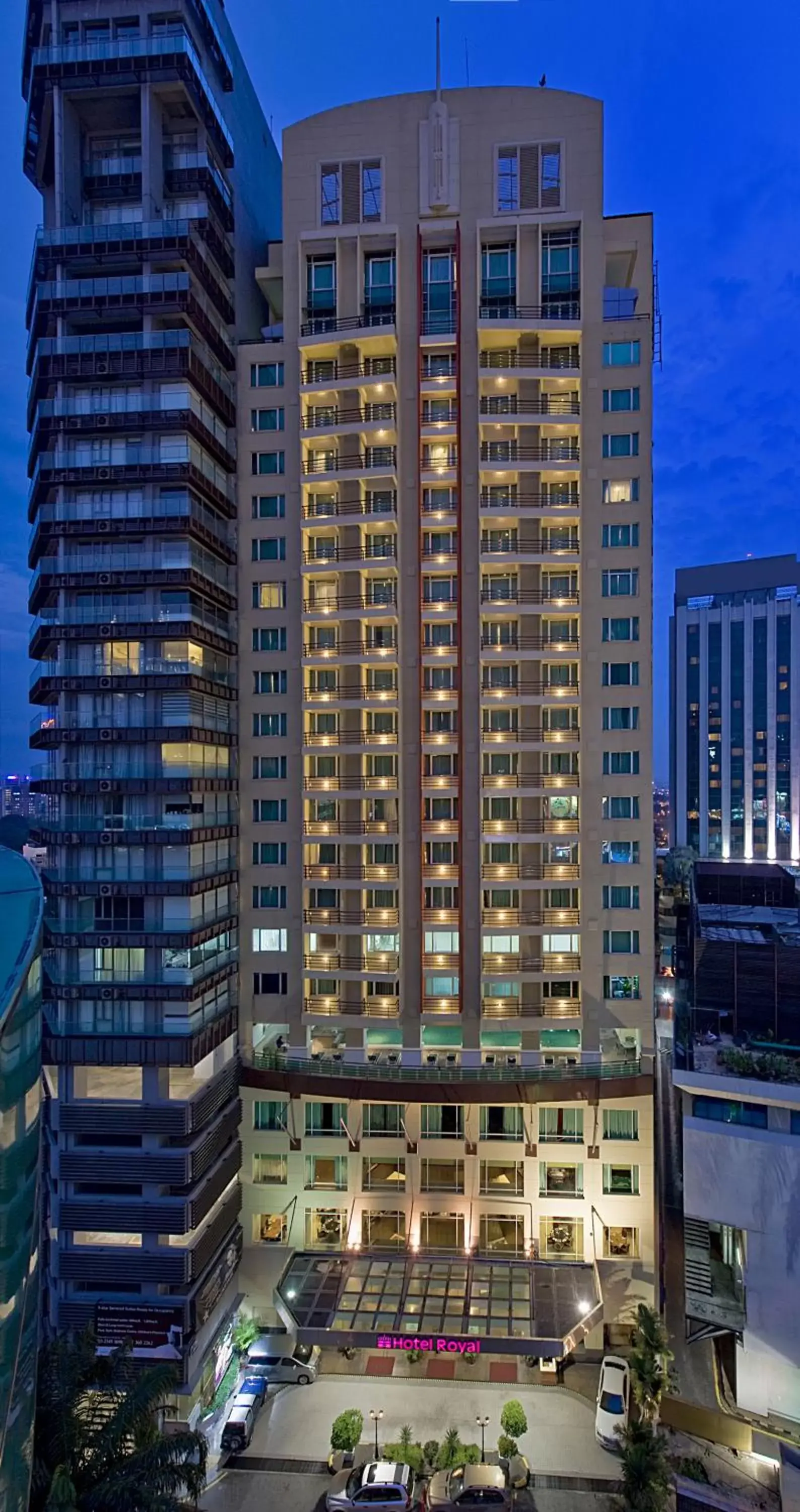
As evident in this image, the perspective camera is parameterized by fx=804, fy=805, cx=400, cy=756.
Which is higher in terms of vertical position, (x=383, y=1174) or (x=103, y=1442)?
(x=383, y=1174)

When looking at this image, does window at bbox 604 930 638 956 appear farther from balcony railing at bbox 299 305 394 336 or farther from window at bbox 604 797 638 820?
balcony railing at bbox 299 305 394 336

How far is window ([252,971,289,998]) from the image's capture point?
3497 centimetres

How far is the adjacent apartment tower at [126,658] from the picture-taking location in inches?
1156

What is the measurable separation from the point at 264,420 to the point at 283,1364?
1498 inches

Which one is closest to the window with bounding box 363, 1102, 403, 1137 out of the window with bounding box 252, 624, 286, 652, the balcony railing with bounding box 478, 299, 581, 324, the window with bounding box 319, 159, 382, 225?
the window with bounding box 252, 624, 286, 652

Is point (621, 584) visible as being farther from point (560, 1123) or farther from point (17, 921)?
point (17, 921)

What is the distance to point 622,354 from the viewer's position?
111ft

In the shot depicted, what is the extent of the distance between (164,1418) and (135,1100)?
31.8 ft

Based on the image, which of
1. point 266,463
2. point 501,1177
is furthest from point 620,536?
point 501,1177

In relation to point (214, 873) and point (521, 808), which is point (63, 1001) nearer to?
point (214, 873)

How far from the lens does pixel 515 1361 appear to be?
3069 centimetres

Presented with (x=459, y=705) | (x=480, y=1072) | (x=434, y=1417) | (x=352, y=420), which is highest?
(x=352, y=420)

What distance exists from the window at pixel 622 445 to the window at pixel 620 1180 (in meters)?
29.4

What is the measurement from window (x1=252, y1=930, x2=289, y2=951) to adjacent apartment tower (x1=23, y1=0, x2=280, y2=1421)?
288cm
